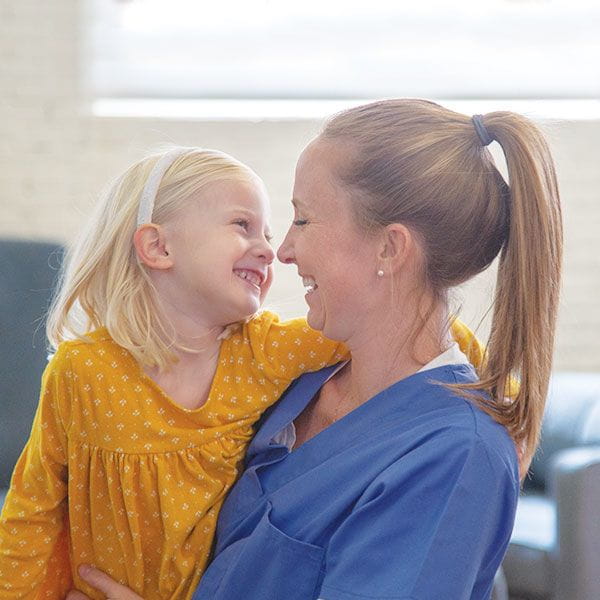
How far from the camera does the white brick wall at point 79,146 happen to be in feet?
11.9

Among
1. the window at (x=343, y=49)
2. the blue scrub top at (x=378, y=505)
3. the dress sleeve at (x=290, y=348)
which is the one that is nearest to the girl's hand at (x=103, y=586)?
the blue scrub top at (x=378, y=505)

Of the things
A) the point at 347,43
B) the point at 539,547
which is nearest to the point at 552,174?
the point at 539,547

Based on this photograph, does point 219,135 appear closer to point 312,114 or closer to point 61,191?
point 312,114

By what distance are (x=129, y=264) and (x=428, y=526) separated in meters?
0.64

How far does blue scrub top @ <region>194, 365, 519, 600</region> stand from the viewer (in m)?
1.28

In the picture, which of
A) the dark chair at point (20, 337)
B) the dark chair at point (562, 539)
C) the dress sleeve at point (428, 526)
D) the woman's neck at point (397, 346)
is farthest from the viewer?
the dark chair at point (20, 337)

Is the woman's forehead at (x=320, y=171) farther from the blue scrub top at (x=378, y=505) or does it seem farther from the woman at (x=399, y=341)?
the blue scrub top at (x=378, y=505)

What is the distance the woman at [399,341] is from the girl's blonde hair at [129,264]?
7.3 inches

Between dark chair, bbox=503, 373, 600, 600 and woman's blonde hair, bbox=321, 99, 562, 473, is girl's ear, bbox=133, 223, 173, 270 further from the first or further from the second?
dark chair, bbox=503, 373, 600, 600

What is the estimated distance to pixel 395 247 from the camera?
4.86 ft

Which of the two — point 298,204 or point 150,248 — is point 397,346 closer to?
point 298,204

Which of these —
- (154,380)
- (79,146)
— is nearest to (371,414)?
(154,380)

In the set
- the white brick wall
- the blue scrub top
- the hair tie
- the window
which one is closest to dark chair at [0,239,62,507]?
the white brick wall

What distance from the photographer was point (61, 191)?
368cm
